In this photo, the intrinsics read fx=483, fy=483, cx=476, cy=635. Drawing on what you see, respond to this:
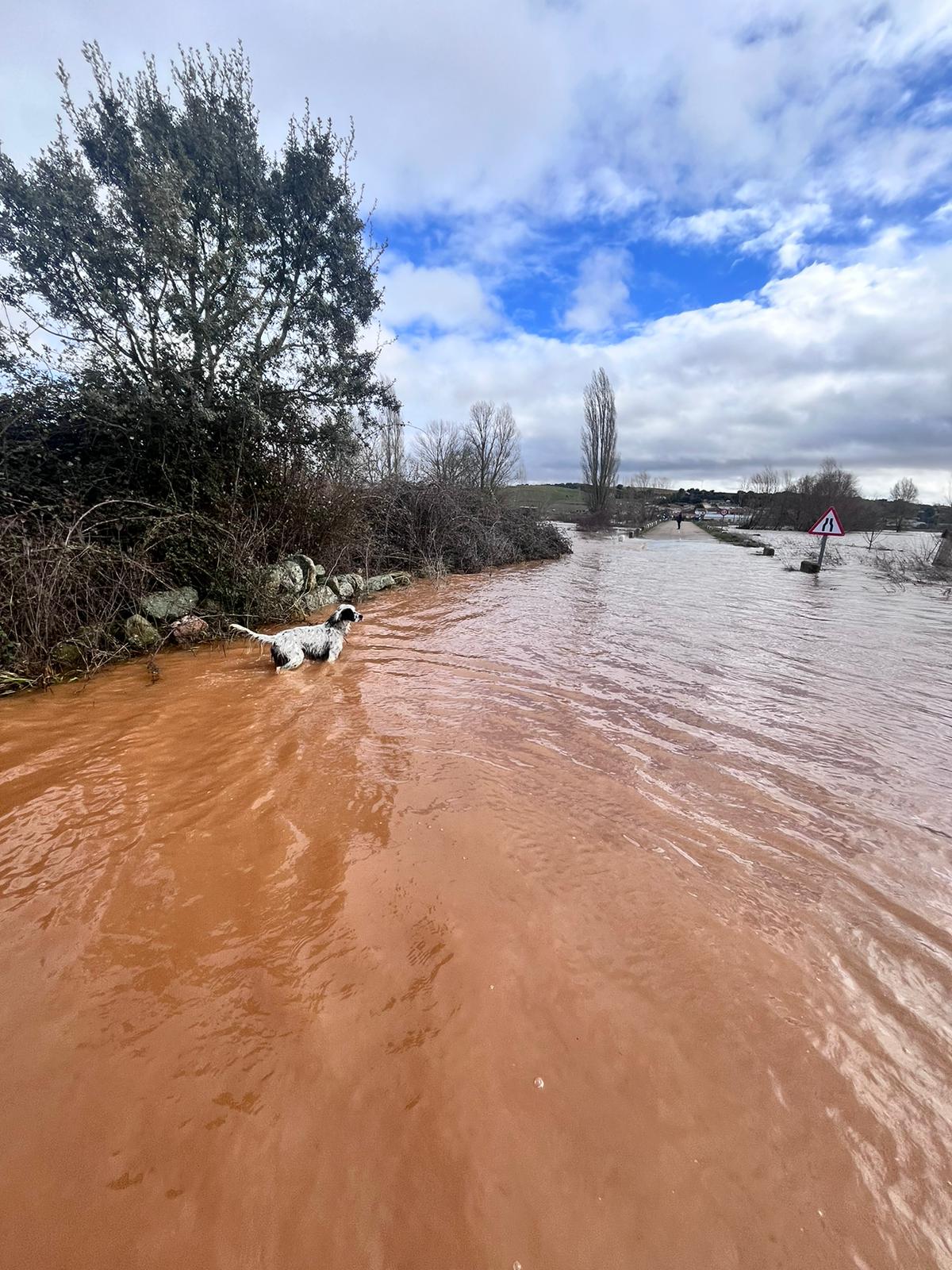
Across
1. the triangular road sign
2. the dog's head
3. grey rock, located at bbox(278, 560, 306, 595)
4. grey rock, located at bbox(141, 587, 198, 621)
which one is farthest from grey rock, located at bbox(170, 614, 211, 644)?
the triangular road sign

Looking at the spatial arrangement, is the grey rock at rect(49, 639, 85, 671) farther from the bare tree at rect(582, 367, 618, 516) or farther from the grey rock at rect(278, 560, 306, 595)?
the bare tree at rect(582, 367, 618, 516)

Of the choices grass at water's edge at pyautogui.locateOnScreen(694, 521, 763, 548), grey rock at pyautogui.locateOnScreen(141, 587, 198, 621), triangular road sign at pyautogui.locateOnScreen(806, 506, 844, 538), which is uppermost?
triangular road sign at pyautogui.locateOnScreen(806, 506, 844, 538)

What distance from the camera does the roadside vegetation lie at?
5273mm

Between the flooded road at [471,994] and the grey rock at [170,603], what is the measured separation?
215 centimetres

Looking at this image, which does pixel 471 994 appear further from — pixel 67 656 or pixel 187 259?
pixel 187 259

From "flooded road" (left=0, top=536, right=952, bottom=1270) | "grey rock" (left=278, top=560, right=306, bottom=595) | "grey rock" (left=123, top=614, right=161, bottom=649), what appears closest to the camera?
"flooded road" (left=0, top=536, right=952, bottom=1270)

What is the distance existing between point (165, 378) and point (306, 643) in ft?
14.8

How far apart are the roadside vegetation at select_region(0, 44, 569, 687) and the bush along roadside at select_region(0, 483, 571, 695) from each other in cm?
3

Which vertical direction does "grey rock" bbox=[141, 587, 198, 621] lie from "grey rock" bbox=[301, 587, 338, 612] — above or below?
above

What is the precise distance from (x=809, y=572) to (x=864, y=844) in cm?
1592

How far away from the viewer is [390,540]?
42.0ft

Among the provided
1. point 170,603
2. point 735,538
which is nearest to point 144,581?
point 170,603

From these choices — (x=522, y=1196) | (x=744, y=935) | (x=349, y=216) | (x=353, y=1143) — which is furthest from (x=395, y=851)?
(x=349, y=216)

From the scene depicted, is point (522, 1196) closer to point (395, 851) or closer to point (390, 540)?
point (395, 851)
